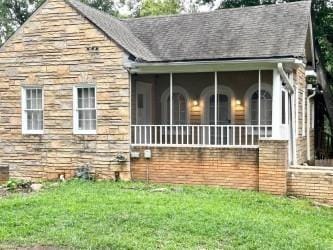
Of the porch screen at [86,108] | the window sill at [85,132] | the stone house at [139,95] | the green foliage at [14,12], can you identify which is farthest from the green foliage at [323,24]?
the green foliage at [14,12]

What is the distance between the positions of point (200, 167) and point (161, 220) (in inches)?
183

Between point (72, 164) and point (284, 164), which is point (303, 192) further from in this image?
point (72, 164)

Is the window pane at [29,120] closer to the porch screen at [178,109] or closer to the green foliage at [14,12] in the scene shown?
the porch screen at [178,109]

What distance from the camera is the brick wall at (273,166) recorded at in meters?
12.0

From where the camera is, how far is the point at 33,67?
1457 centimetres

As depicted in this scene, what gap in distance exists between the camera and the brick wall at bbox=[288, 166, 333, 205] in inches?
465

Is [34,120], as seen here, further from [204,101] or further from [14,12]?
[14,12]

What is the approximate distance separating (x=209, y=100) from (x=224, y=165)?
13.3ft

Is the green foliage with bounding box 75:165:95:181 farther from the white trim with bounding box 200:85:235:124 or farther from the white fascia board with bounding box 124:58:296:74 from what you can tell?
the white trim with bounding box 200:85:235:124

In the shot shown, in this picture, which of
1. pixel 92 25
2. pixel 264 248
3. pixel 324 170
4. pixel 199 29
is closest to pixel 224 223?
pixel 264 248

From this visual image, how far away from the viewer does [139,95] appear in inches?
622

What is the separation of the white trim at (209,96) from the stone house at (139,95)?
75mm

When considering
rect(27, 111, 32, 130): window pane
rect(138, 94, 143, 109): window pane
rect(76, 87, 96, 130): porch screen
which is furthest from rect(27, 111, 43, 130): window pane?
rect(138, 94, 143, 109): window pane

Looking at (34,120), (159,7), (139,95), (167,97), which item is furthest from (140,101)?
(159,7)
